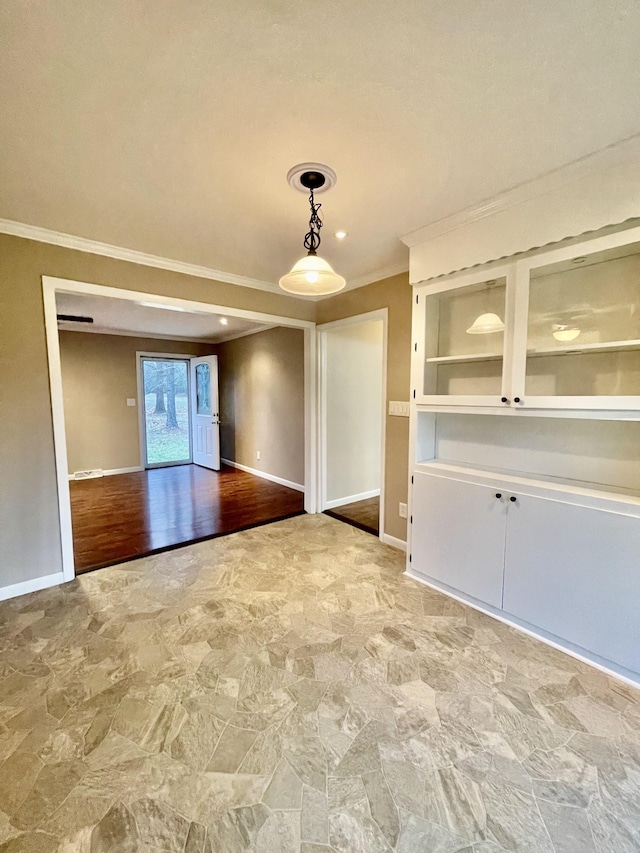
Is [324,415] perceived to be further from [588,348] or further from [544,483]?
[588,348]

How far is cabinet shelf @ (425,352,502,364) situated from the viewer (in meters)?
2.29

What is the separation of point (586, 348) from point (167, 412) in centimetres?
694

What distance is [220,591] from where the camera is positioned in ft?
8.32

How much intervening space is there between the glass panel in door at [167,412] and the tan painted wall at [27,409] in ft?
13.6

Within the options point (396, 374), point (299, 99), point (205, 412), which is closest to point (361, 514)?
point (396, 374)

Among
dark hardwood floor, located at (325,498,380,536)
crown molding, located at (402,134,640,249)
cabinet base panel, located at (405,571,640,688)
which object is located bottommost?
cabinet base panel, located at (405,571,640,688)

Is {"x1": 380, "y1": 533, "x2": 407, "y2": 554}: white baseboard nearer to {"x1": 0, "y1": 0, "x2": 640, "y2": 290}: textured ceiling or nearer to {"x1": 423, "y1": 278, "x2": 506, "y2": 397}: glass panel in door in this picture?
{"x1": 423, "y1": 278, "x2": 506, "y2": 397}: glass panel in door

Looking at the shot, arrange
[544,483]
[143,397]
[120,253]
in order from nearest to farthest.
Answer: [544,483], [120,253], [143,397]

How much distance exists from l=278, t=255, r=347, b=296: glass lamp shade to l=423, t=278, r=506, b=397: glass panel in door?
1014mm

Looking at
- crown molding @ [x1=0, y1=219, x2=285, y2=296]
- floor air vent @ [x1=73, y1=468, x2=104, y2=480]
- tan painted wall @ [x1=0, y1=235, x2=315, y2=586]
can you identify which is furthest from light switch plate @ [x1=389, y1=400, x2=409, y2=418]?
floor air vent @ [x1=73, y1=468, x2=104, y2=480]

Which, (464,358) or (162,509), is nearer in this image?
(464,358)

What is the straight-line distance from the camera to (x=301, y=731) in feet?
4.91

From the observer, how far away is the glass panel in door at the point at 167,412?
679 centimetres

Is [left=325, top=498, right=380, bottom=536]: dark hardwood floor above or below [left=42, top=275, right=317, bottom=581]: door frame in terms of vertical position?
below
